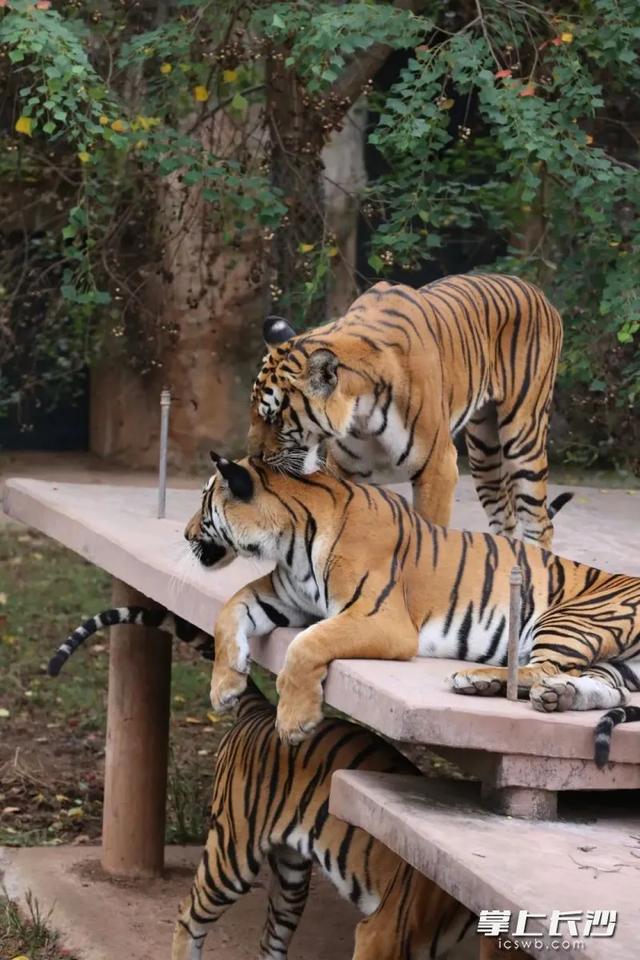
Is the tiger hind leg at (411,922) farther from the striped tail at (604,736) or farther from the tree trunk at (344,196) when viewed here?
the tree trunk at (344,196)

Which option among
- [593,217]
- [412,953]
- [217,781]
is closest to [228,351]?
[593,217]

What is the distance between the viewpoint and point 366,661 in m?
3.17

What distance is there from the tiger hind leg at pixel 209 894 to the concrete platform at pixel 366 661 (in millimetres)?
582

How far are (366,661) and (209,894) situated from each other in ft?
3.37

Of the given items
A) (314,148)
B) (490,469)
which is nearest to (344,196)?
(314,148)

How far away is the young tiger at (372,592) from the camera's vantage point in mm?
3156

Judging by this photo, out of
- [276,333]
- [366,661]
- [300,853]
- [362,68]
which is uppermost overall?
[362,68]

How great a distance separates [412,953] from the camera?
3.28 metres

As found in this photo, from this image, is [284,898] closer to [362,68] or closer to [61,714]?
[61,714]

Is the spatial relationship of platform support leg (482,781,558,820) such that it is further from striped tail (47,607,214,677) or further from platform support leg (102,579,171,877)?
platform support leg (102,579,171,877)

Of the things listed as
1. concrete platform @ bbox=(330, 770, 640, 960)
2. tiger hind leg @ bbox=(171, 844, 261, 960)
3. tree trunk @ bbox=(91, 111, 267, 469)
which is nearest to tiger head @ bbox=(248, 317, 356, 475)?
concrete platform @ bbox=(330, 770, 640, 960)

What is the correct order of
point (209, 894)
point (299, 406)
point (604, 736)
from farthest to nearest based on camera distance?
1. point (209, 894)
2. point (299, 406)
3. point (604, 736)

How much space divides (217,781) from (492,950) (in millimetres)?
1439

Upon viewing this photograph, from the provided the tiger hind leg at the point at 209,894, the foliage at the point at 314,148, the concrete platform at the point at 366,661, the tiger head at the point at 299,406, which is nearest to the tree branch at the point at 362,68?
the foliage at the point at 314,148
